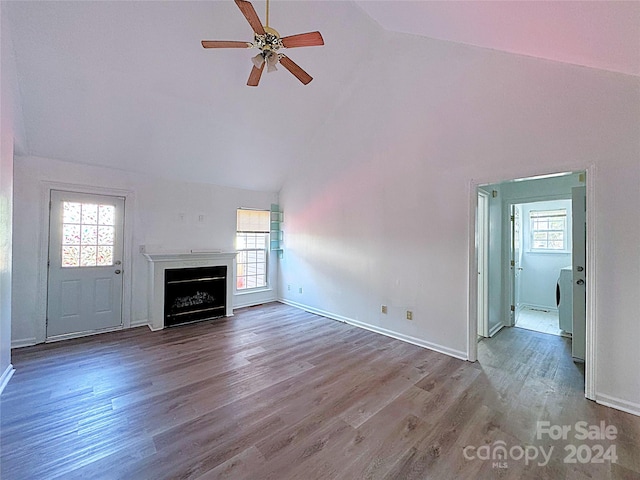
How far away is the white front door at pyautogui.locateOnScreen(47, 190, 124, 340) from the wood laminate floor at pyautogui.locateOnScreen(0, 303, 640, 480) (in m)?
0.44

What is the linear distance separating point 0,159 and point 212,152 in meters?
2.47

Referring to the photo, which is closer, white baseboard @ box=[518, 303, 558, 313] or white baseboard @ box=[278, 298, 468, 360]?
white baseboard @ box=[278, 298, 468, 360]

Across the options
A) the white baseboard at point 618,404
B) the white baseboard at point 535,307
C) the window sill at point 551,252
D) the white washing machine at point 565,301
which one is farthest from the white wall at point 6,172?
the window sill at point 551,252

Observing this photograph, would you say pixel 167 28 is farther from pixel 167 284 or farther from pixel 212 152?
pixel 167 284

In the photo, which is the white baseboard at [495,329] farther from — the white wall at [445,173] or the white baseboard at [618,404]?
the white baseboard at [618,404]

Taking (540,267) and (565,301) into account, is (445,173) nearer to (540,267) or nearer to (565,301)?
(565,301)

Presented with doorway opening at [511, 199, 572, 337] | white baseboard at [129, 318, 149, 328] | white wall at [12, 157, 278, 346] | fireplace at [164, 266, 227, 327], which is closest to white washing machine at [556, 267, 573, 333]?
doorway opening at [511, 199, 572, 337]

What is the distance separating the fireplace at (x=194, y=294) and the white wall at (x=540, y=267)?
20.4 feet

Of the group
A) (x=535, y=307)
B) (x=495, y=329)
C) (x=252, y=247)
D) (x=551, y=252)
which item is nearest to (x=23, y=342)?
(x=252, y=247)

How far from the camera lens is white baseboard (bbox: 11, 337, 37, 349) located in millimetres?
3418

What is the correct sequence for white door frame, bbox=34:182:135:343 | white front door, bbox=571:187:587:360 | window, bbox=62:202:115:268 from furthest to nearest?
window, bbox=62:202:115:268 → white door frame, bbox=34:182:135:343 → white front door, bbox=571:187:587:360

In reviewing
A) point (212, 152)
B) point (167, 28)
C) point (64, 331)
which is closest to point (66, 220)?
point (64, 331)

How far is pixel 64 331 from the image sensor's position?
3760 mm

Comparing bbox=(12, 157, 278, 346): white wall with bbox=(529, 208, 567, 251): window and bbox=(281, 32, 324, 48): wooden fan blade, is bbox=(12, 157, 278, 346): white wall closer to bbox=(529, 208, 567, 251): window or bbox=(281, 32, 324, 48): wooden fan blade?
bbox=(281, 32, 324, 48): wooden fan blade
